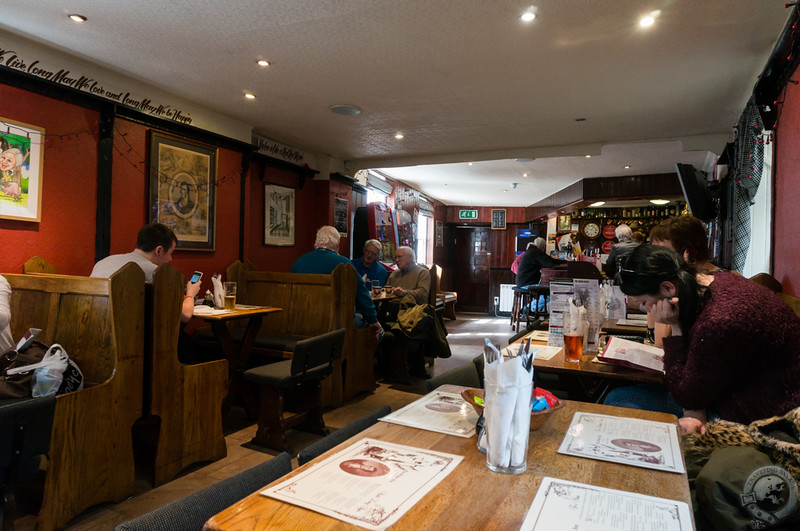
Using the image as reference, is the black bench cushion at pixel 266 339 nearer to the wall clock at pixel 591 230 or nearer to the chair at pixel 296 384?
the chair at pixel 296 384

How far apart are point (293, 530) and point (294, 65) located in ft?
11.9

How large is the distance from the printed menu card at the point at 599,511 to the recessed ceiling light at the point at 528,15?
2723mm

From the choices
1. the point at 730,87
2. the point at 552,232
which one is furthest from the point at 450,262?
the point at 730,87

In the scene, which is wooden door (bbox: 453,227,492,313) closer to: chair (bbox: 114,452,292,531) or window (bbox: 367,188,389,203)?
window (bbox: 367,188,389,203)

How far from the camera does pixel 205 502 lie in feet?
3.06

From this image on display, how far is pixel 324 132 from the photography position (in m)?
5.79

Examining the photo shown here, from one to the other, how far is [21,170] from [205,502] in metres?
3.57

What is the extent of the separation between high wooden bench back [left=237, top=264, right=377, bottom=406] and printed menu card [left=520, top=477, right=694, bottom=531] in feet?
10.8

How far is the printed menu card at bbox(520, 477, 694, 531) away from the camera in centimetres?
83

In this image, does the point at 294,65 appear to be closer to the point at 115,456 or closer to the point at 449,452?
the point at 115,456

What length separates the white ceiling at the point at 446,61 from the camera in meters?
2.93

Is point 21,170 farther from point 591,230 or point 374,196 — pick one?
point 591,230

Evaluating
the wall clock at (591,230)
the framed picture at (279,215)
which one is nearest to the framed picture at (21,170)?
the framed picture at (279,215)

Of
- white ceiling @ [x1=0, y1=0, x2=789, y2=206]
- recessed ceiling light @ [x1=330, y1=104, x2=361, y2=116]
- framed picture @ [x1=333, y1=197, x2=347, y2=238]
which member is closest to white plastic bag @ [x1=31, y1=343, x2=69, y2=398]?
white ceiling @ [x1=0, y1=0, x2=789, y2=206]
